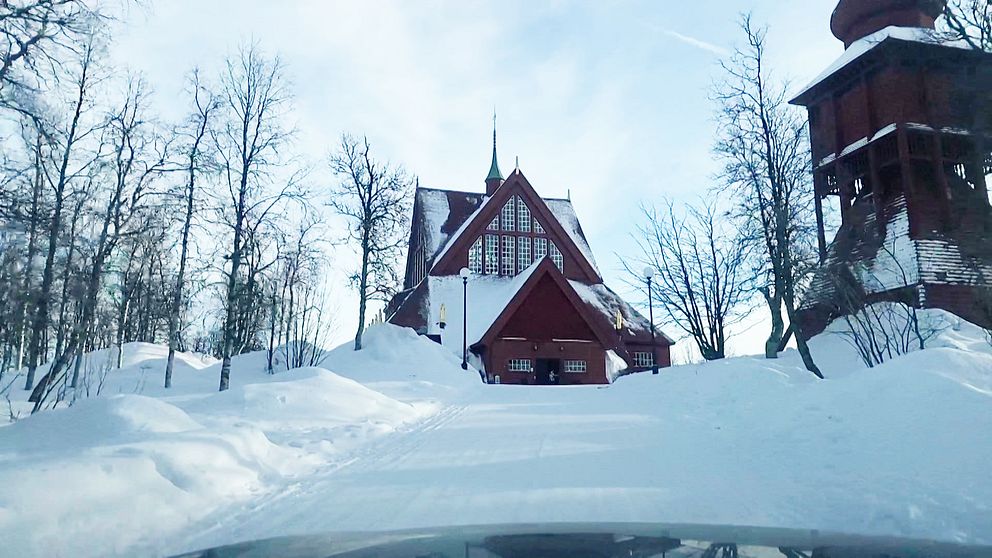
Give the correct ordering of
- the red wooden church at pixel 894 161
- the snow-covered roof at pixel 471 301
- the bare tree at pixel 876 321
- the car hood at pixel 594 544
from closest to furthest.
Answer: the car hood at pixel 594 544 → the bare tree at pixel 876 321 → the red wooden church at pixel 894 161 → the snow-covered roof at pixel 471 301

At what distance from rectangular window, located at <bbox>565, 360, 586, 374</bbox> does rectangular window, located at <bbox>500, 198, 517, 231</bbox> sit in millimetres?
9177

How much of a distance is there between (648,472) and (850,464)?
187 cm

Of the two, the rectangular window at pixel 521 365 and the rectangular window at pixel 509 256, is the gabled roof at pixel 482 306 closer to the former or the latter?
the rectangular window at pixel 509 256

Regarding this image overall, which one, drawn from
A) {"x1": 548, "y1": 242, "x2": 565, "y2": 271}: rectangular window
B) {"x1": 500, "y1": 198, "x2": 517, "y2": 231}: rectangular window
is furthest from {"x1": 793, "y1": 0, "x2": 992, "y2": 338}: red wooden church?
{"x1": 500, "y1": 198, "x2": 517, "y2": 231}: rectangular window

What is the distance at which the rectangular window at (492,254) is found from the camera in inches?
1400

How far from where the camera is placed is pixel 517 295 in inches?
1097

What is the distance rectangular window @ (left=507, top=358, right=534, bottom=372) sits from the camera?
2881 cm

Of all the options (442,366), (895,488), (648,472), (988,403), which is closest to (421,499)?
(648,472)

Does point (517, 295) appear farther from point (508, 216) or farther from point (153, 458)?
point (153, 458)

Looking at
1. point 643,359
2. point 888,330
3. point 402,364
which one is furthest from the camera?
point 643,359

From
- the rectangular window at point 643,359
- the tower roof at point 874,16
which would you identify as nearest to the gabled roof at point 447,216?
the rectangular window at point 643,359

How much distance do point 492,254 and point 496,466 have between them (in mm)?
28328

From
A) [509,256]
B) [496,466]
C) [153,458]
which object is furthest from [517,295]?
[153,458]

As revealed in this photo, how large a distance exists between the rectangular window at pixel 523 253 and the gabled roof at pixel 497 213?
1.42 meters
